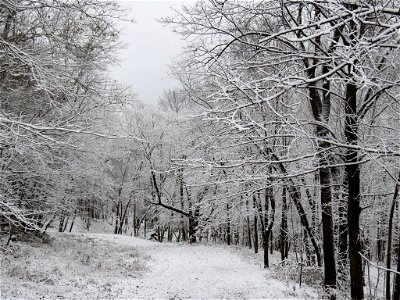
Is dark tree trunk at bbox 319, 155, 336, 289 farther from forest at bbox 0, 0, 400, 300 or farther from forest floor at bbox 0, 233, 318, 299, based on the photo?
forest floor at bbox 0, 233, 318, 299

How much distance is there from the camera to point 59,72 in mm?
6297

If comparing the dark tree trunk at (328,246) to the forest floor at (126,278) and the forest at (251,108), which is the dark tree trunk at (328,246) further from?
the forest floor at (126,278)

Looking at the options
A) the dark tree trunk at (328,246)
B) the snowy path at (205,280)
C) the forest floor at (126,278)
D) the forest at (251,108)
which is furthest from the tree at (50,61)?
the dark tree trunk at (328,246)

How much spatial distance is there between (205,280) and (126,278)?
2875mm

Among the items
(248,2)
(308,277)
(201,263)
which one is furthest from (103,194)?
(248,2)

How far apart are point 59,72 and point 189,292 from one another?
7688 mm

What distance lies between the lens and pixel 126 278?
11805 mm

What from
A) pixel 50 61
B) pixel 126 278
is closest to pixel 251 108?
pixel 50 61

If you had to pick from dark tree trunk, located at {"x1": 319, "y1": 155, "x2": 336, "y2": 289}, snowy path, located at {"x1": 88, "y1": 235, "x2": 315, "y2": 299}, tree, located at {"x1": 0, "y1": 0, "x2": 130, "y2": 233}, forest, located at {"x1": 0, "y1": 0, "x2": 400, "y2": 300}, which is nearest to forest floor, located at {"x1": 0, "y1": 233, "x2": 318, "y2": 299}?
snowy path, located at {"x1": 88, "y1": 235, "x2": 315, "y2": 299}

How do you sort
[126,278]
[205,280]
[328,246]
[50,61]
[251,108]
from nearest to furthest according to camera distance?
1. [50,61]
2. [251,108]
3. [328,246]
4. [126,278]
5. [205,280]

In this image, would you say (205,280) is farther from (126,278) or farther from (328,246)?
(328,246)

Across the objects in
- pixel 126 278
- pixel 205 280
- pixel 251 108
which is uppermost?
pixel 251 108

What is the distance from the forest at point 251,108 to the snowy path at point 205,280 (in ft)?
6.34

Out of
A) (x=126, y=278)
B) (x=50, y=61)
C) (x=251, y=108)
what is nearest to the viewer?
(x=50, y=61)
